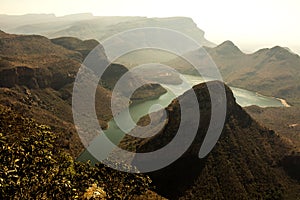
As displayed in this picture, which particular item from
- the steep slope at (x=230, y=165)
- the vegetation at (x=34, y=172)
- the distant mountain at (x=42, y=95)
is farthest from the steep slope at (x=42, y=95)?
the vegetation at (x=34, y=172)

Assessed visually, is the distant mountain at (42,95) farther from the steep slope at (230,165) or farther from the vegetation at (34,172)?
the vegetation at (34,172)

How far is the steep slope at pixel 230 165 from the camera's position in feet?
290

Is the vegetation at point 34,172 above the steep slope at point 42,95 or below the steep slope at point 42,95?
above

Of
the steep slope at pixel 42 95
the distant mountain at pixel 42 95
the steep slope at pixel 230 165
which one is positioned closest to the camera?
the steep slope at pixel 230 165

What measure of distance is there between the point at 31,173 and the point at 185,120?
3522 inches

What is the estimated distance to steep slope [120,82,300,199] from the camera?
88.4 m

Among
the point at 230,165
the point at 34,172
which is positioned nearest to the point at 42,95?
the point at 230,165

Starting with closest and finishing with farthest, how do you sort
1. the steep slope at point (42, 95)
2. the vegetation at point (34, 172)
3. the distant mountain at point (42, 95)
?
the vegetation at point (34, 172) → the steep slope at point (42, 95) → the distant mountain at point (42, 95)

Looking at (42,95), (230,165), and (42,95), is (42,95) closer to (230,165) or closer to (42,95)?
(42,95)

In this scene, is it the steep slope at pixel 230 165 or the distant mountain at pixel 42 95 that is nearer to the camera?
the steep slope at pixel 230 165

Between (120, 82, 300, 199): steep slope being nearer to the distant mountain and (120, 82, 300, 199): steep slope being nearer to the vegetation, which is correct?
the distant mountain

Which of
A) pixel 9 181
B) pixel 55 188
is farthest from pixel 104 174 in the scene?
pixel 9 181

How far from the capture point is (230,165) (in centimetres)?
9562

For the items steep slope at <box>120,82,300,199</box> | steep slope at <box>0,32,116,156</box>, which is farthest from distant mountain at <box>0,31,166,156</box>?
steep slope at <box>120,82,300,199</box>
